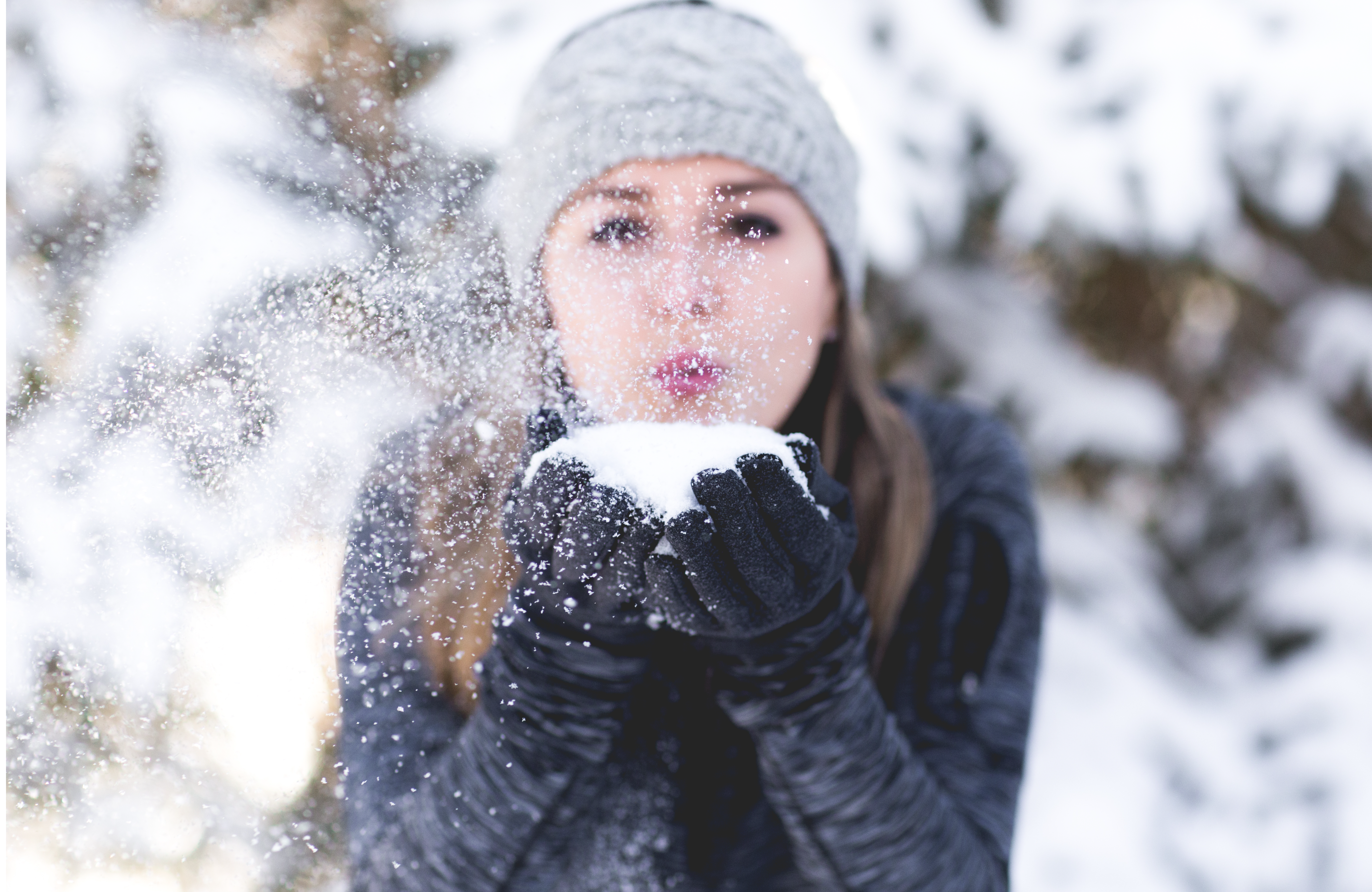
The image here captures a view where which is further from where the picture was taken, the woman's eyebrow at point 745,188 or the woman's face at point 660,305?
the woman's eyebrow at point 745,188

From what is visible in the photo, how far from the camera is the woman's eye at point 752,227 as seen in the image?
39 centimetres

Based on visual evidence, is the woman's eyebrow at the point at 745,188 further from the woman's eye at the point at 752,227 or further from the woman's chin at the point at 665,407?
the woman's chin at the point at 665,407

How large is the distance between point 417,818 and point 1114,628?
1596 millimetres

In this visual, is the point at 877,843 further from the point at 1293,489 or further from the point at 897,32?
the point at 1293,489

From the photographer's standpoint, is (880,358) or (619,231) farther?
(880,358)

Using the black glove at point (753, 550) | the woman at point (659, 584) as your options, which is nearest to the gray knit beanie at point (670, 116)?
the woman at point (659, 584)

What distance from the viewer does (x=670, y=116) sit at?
0.47 metres

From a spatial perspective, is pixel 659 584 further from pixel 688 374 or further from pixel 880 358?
pixel 880 358

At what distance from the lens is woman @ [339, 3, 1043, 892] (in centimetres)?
36

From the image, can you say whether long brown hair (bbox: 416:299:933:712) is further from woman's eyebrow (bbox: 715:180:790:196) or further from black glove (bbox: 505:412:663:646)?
woman's eyebrow (bbox: 715:180:790:196)

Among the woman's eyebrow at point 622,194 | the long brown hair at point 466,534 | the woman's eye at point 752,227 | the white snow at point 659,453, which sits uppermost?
the woman's eye at point 752,227

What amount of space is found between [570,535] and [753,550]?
0.31 ft

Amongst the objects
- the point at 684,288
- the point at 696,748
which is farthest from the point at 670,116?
the point at 696,748

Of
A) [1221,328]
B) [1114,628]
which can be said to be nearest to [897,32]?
[1221,328]
